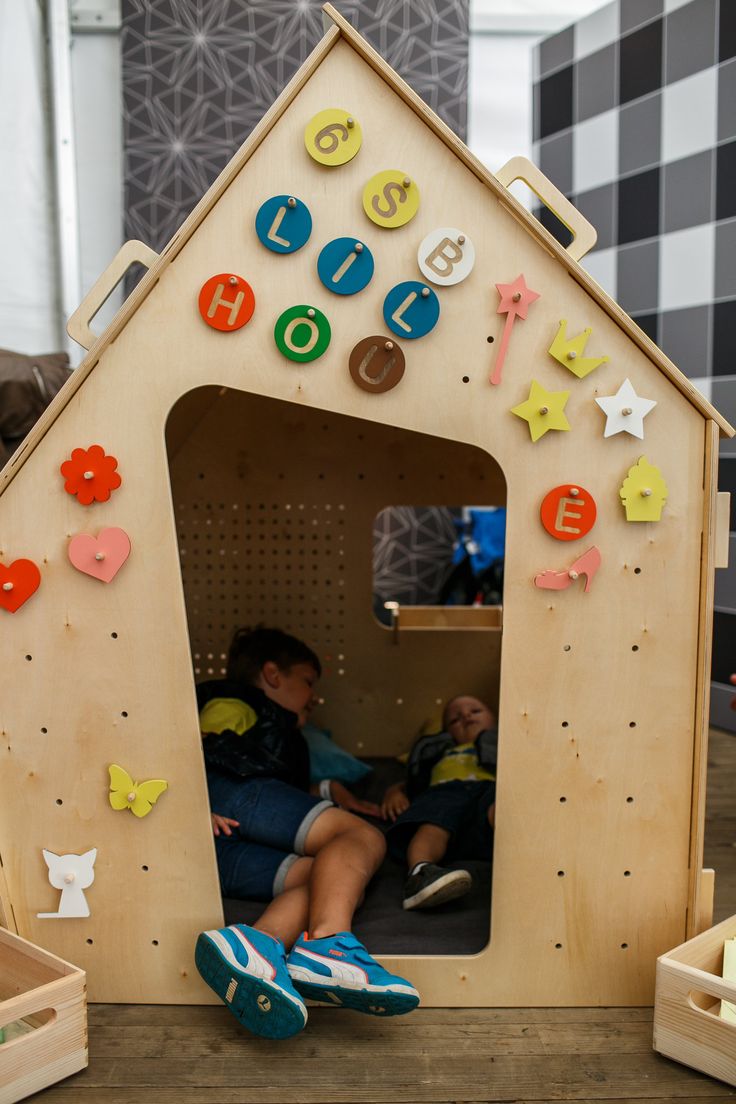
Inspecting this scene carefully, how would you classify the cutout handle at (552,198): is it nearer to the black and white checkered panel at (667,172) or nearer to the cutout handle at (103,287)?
the cutout handle at (103,287)

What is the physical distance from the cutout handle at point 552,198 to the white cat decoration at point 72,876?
1.15m

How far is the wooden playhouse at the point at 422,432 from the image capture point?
128 centimetres

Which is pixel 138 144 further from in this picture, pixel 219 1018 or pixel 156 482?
pixel 219 1018

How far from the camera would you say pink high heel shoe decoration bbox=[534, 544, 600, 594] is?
4.36 ft

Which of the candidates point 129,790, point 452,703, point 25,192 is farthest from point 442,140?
point 25,192

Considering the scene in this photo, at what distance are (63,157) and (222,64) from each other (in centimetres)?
68

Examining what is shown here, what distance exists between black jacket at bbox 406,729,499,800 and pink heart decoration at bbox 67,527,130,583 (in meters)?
0.98

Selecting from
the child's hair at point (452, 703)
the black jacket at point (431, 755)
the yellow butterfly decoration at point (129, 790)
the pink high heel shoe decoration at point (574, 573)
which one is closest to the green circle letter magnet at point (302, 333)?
the pink high heel shoe decoration at point (574, 573)

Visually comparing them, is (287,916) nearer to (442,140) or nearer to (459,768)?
(459,768)

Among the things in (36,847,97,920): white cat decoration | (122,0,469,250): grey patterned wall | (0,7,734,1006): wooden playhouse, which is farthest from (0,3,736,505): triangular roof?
(122,0,469,250): grey patterned wall

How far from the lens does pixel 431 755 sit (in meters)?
2.10

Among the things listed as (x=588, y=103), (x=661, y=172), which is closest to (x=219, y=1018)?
(x=661, y=172)

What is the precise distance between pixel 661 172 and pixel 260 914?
251 cm

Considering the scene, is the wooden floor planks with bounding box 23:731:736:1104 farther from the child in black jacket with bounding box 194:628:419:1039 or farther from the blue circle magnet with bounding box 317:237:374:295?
the blue circle magnet with bounding box 317:237:374:295
